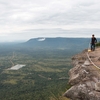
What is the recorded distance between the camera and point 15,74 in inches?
7643

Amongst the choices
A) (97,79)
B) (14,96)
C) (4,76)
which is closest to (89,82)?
(97,79)

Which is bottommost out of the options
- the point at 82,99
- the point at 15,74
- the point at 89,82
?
the point at 15,74

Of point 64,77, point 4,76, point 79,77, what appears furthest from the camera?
point 4,76

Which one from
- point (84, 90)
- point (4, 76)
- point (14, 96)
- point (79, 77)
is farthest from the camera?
point (4, 76)

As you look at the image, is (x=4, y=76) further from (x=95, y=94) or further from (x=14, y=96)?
→ (x=95, y=94)

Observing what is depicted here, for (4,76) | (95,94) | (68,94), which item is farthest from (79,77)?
(4,76)

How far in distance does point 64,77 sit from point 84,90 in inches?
6033

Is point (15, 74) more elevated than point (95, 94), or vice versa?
point (95, 94)

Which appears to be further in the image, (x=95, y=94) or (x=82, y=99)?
(x=82, y=99)

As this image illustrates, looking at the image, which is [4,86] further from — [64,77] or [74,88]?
[74,88]

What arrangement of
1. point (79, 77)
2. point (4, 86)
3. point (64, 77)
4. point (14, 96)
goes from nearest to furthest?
point (79, 77) → point (14, 96) → point (4, 86) → point (64, 77)

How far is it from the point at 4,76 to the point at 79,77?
6961 inches

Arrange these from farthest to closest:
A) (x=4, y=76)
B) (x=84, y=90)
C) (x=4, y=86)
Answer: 1. (x=4, y=76)
2. (x=4, y=86)
3. (x=84, y=90)

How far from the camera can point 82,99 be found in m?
13.8
